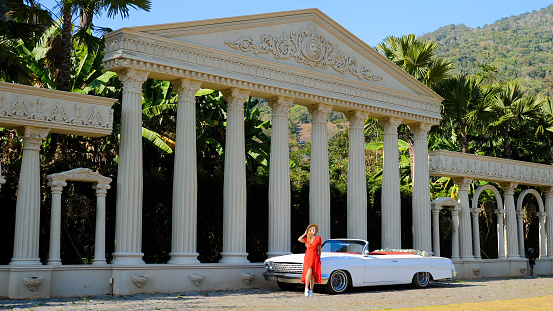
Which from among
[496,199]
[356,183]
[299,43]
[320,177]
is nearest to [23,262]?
[320,177]

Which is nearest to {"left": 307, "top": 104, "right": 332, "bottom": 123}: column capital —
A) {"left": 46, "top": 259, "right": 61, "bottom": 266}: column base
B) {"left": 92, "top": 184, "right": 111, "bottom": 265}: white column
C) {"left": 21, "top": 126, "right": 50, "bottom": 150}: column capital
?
{"left": 92, "top": 184, "right": 111, "bottom": 265}: white column

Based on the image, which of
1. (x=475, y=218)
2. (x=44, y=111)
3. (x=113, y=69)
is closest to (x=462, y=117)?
(x=475, y=218)

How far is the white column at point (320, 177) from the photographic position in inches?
827

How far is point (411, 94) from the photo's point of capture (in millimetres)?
24047

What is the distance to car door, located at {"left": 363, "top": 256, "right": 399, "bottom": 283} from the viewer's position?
17.1 meters

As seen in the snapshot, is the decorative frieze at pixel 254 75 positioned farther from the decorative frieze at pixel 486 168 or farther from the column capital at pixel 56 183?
the column capital at pixel 56 183

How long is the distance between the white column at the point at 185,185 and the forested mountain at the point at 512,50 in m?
75.2

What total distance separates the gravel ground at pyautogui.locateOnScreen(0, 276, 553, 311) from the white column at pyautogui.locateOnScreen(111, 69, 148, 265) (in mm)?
1384

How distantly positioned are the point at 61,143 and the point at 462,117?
17.3 m

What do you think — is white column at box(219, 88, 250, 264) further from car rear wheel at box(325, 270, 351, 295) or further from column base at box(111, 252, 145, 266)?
car rear wheel at box(325, 270, 351, 295)

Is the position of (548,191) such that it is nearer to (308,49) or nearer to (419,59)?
(419,59)

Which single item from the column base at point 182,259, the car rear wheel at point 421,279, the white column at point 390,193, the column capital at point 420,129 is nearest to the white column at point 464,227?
the column capital at point 420,129

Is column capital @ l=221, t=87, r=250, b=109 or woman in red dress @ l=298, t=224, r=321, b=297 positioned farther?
column capital @ l=221, t=87, r=250, b=109

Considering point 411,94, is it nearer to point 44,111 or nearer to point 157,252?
point 157,252
